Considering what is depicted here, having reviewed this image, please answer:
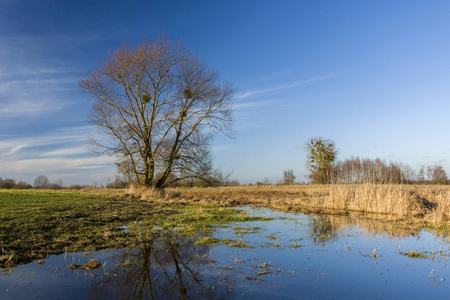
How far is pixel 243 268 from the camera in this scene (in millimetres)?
5582

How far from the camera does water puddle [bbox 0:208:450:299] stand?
447 centimetres

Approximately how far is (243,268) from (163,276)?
146 centimetres

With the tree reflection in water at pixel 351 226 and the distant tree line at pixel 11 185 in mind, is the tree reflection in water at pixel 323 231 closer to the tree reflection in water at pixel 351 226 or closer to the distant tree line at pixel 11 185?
the tree reflection in water at pixel 351 226

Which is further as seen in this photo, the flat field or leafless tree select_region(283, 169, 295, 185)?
leafless tree select_region(283, 169, 295, 185)

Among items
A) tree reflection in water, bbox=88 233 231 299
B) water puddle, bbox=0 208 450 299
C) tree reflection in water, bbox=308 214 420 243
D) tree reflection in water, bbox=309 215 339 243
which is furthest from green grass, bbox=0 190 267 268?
tree reflection in water, bbox=308 214 420 243

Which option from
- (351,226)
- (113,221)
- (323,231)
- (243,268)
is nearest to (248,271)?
(243,268)

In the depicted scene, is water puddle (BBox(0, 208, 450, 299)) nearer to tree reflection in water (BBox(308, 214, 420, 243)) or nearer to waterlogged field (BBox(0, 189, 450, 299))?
waterlogged field (BBox(0, 189, 450, 299))

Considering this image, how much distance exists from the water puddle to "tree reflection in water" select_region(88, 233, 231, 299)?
0.6 inches

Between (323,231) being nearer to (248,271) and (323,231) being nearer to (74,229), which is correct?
(248,271)

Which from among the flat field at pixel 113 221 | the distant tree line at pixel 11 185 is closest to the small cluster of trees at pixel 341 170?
the flat field at pixel 113 221

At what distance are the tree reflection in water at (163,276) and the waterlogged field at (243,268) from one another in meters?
0.02

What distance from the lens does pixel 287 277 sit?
5160 mm

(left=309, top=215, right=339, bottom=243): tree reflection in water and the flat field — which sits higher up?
the flat field

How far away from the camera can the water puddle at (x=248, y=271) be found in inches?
176
